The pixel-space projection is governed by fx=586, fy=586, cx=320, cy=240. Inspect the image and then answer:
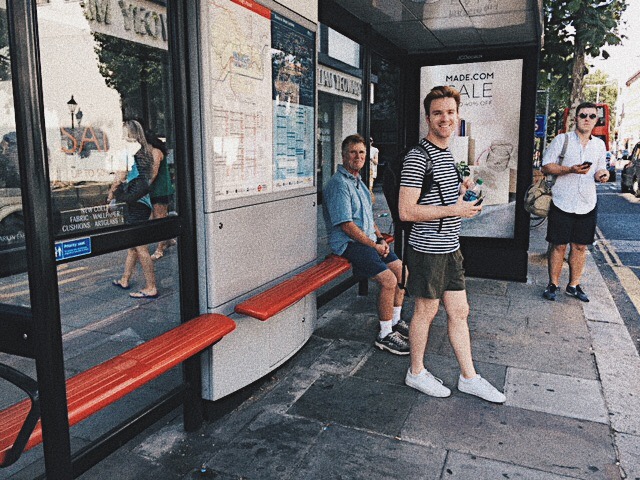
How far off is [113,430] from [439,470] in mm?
1578

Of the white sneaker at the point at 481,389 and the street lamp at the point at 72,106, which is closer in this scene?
the street lamp at the point at 72,106

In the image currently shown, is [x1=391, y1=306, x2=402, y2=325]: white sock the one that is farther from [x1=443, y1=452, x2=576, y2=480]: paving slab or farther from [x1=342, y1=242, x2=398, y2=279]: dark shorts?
[x1=443, y1=452, x2=576, y2=480]: paving slab

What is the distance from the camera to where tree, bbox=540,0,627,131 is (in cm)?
807

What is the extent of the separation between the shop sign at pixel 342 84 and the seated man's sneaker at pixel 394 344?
237 cm

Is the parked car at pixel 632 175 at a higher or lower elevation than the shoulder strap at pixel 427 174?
lower

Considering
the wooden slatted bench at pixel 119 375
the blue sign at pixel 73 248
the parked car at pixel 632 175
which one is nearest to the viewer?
the wooden slatted bench at pixel 119 375

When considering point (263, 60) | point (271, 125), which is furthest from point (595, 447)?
point (263, 60)

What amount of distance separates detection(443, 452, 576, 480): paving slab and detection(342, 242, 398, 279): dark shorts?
1.72 m

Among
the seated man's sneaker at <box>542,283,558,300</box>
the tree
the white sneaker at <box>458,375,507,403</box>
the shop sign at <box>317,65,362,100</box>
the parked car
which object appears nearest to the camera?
the white sneaker at <box>458,375,507,403</box>

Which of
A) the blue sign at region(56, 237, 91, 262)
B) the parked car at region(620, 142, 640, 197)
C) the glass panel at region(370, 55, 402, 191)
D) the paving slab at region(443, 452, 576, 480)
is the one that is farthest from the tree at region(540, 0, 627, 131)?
the parked car at region(620, 142, 640, 197)

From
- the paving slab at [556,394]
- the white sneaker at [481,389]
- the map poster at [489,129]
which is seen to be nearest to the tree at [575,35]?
the map poster at [489,129]

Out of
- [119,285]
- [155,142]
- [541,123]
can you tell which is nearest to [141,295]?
[119,285]

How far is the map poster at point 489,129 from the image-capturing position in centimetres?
639

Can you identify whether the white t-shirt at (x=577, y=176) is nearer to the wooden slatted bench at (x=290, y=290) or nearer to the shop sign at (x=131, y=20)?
the wooden slatted bench at (x=290, y=290)
